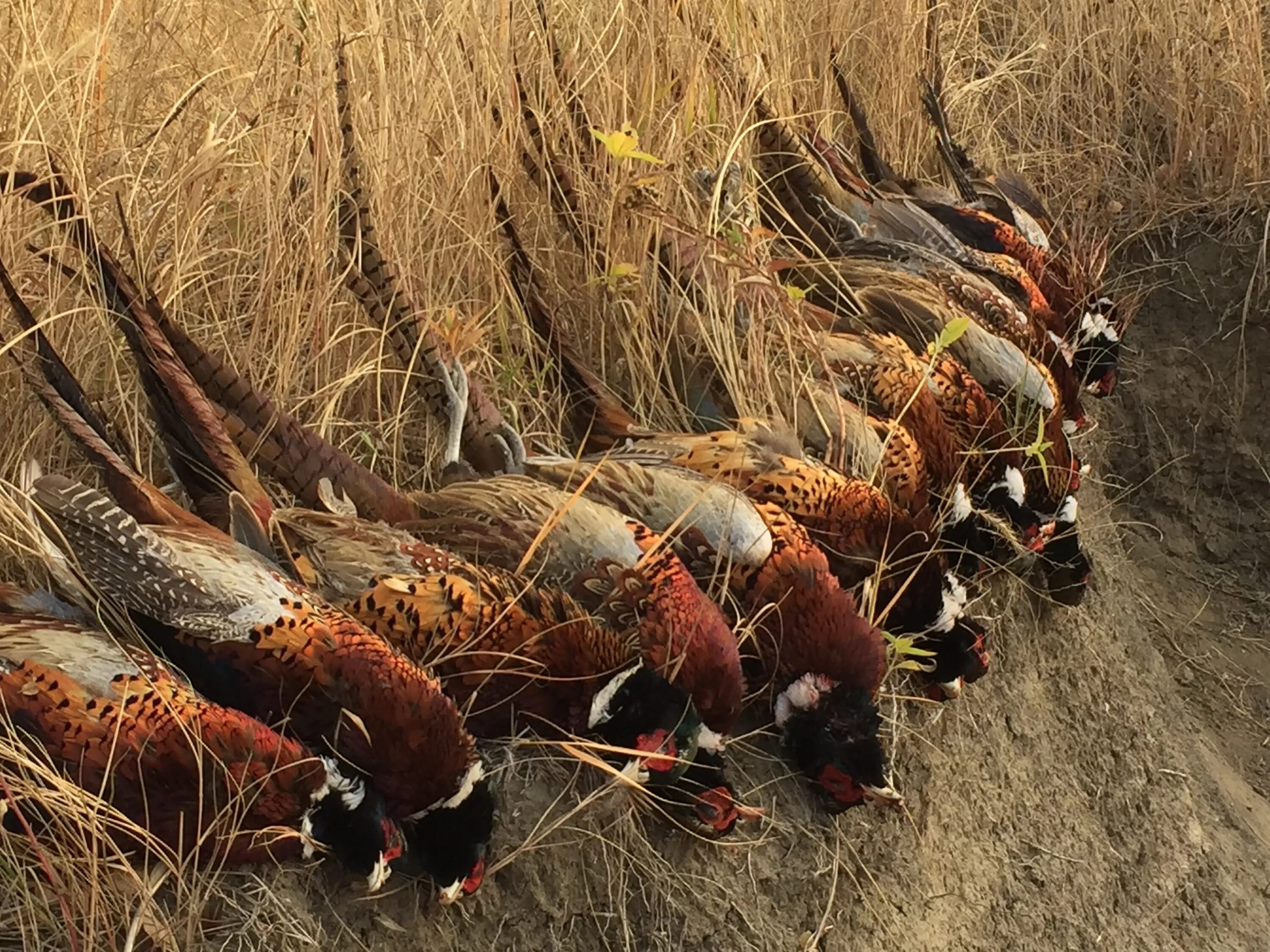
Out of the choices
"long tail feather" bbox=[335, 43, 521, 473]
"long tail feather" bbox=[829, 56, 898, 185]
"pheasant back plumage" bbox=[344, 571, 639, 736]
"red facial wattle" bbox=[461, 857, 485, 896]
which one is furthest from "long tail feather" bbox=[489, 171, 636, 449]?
"long tail feather" bbox=[829, 56, 898, 185]

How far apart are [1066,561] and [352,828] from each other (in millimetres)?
2014

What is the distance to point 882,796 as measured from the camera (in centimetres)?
233

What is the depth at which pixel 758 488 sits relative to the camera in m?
2.54

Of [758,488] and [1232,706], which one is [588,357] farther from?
[1232,706]

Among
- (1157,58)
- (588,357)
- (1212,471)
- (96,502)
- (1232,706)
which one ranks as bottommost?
(1232,706)

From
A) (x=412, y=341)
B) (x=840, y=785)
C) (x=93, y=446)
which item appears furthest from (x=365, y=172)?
(x=840, y=785)

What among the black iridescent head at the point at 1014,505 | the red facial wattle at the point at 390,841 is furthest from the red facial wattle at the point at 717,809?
the black iridescent head at the point at 1014,505

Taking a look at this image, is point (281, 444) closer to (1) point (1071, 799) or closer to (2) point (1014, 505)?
(2) point (1014, 505)

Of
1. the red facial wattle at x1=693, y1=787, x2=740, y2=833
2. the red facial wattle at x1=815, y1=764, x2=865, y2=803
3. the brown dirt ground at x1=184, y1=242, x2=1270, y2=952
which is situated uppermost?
the red facial wattle at x1=693, y1=787, x2=740, y2=833

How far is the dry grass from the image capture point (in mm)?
2463

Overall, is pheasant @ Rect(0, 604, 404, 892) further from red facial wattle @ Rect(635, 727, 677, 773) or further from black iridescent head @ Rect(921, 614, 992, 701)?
black iridescent head @ Rect(921, 614, 992, 701)

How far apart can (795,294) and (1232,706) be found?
2515 millimetres

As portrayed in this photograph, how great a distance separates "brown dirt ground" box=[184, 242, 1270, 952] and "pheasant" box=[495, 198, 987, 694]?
21cm

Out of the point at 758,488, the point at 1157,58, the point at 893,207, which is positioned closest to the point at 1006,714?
the point at 758,488
